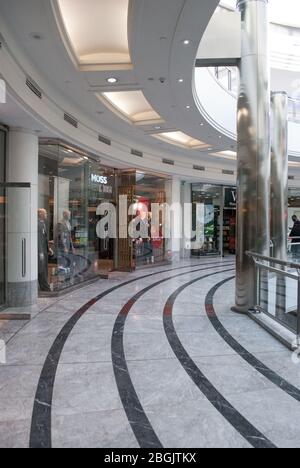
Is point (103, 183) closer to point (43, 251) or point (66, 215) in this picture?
point (66, 215)

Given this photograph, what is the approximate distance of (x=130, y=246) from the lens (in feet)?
34.6

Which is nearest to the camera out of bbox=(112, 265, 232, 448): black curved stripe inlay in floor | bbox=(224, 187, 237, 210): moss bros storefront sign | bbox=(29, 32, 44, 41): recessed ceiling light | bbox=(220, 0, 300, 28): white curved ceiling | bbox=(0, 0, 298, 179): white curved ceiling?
bbox=(112, 265, 232, 448): black curved stripe inlay in floor

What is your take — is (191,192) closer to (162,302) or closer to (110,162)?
(110,162)

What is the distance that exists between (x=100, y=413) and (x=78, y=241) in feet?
18.7

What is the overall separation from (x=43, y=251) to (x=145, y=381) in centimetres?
432

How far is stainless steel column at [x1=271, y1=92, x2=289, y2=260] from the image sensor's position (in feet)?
32.6

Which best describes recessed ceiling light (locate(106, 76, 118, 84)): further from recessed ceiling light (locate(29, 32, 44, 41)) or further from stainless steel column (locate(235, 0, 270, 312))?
stainless steel column (locate(235, 0, 270, 312))

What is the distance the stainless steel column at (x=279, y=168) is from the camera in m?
9.94

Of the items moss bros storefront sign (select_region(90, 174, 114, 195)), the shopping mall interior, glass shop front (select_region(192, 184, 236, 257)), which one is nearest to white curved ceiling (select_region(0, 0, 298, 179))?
the shopping mall interior

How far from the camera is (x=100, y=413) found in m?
2.68

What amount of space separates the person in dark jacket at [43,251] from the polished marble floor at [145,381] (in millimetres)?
1216

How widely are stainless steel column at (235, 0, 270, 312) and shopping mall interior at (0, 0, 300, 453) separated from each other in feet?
0.07

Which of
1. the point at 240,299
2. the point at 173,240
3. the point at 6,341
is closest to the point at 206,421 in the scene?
the point at 6,341
